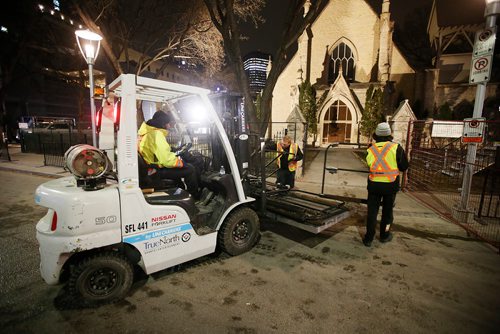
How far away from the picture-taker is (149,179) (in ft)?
11.3

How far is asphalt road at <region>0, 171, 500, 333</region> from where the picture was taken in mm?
2686

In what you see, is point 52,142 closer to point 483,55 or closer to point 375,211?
point 375,211

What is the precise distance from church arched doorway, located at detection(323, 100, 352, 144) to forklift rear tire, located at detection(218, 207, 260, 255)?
18.6 m

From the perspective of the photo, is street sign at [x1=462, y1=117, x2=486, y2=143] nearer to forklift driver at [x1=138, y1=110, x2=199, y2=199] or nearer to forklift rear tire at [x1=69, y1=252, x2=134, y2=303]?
forklift driver at [x1=138, y1=110, x2=199, y2=199]

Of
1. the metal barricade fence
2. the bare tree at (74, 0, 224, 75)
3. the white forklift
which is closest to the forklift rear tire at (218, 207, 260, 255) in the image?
the white forklift

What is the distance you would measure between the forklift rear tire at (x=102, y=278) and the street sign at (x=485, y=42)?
723cm

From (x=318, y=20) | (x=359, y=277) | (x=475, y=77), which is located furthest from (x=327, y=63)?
(x=359, y=277)

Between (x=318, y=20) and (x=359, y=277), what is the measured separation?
24104 millimetres

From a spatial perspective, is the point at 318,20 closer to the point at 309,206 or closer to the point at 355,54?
the point at 355,54

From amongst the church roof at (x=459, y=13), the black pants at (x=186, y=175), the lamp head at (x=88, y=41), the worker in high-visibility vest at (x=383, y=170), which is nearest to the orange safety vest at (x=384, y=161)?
the worker in high-visibility vest at (x=383, y=170)

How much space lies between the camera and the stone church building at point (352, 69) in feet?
66.1

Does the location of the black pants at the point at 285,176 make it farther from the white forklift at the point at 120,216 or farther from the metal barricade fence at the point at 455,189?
the metal barricade fence at the point at 455,189

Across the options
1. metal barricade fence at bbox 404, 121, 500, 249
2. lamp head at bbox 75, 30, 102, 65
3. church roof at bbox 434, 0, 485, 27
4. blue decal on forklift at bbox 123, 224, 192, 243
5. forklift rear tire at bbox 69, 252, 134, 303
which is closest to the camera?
forklift rear tire at bbox 69, 252, 134, 303

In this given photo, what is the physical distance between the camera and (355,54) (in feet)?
71.7
